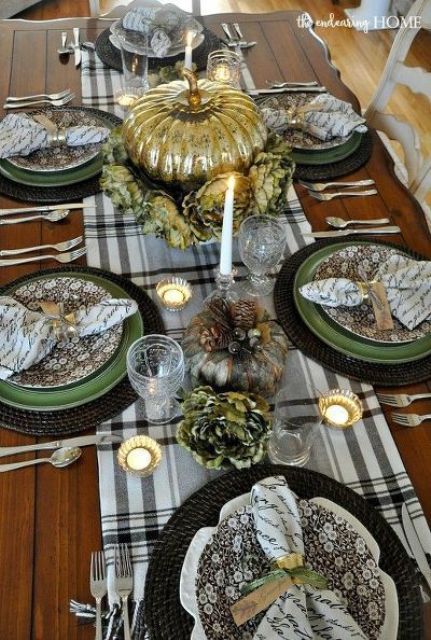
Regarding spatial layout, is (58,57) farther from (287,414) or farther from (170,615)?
(170,615)

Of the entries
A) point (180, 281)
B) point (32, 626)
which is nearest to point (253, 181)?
point (180, 281)

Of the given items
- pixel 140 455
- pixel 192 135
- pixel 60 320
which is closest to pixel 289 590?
pixel 140 455

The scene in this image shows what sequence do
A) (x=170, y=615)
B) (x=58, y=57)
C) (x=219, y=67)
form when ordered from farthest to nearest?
(x=58, y=57) → (x=219, y=67) → (x=170, y=615)

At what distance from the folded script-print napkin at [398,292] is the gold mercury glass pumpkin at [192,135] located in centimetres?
23

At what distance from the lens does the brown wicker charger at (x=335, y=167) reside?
110cm

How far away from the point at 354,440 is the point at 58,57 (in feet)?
3.86

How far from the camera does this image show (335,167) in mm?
1118

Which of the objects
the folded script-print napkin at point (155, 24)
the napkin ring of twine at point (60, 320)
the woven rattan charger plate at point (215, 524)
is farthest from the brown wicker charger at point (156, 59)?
the woven rattan charger plate at point (215, 524)

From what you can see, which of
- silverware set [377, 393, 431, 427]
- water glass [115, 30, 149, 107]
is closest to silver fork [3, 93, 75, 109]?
water glass [115, 30, 149, 107]

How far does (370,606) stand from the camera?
1.93ft

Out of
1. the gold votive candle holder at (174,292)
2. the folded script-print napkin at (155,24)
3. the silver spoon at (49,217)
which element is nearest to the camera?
the gold votive candle holder at (174,292)

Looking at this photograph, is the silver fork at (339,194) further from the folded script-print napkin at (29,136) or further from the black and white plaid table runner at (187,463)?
the folded script-print napkin at (29,136)

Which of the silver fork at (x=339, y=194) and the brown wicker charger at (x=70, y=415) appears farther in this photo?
the silver fork at (x=339, y=194)

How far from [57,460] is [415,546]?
0.45m
